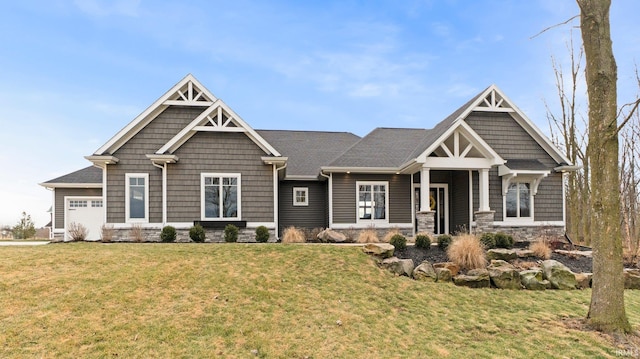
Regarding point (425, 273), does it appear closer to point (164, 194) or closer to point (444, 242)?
point (444, 242)

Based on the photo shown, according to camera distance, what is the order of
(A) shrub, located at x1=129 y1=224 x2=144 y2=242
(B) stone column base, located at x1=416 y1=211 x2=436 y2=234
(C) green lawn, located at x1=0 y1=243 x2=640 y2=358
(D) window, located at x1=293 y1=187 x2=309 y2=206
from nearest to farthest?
(C) green lawn, located at x1=0 y1=243 x2=640 y2=358
(A) shrub, located at x1=129 y1=224 x2=144 y2=242
(B) stone column base, located at x1=416 y1=211 x2=436 y2=234
(D) window, located at x1=293 y1=187 x2=309 y2=206

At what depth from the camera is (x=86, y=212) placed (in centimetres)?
1805

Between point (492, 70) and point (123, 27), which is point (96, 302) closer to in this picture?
point (123, 27)

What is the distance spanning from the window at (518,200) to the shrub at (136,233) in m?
14.9

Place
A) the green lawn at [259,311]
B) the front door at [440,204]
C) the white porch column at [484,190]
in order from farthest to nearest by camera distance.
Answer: the front door at [440,204] < the white porch column at [484,190] < the green lawn at [259,311]

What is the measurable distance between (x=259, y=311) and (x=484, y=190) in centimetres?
1131

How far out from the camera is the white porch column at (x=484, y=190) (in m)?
14.7

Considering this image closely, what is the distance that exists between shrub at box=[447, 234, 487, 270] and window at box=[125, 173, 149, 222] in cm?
1109

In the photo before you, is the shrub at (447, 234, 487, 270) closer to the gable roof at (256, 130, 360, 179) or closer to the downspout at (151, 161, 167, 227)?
the gable roof at (256, 130, 360, 179)

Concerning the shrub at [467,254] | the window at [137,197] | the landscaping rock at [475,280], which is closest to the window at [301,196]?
the window at [137,197]

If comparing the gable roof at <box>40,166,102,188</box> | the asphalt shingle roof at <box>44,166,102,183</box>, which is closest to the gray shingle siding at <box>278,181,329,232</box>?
the gable roof at <box>40,166,102,188</box>

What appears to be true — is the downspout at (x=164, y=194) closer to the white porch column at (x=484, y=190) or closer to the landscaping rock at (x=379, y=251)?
the landscaping rock at (x=379, y=251)

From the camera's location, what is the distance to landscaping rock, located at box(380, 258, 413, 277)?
9828 mm

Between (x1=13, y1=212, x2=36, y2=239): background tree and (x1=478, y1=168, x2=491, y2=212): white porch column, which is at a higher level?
(x1=478, y1=168, x2=491, y2=212): white porch column
